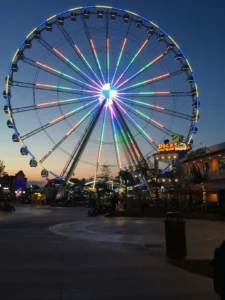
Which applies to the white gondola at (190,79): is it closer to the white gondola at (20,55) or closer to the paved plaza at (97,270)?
the white gondola at (20,55)

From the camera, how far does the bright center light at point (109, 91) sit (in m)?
35.5

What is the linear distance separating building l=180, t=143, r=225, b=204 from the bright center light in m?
10.4

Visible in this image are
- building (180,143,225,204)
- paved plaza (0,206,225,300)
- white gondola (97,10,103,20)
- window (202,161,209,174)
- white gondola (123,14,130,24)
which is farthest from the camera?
window (202,161,209,174)

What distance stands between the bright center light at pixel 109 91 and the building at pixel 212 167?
10.4 metres

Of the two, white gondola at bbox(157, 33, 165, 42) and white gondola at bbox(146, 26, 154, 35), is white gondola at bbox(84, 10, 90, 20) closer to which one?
white gondola at bbox(146, 26, 154, 35)

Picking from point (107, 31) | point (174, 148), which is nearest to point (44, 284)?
point (107, 31)

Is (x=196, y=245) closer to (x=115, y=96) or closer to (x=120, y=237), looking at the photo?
(x=120, y=237)

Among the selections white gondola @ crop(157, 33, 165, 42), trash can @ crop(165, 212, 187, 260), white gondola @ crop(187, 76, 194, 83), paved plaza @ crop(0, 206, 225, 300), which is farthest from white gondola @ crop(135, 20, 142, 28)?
trash can @ crop(165, 212, 187, 260)

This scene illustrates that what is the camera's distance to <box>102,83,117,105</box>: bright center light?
117ft

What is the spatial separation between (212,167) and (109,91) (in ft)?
45.0

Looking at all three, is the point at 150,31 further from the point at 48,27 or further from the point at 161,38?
the point at 48,27

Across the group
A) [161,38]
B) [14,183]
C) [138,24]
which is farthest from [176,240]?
[14,183]

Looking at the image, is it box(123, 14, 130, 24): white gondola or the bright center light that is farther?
box(123, 14, 130, 24): white gondola

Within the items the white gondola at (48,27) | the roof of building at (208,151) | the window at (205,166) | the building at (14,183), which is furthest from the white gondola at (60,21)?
the building at (14,183)
